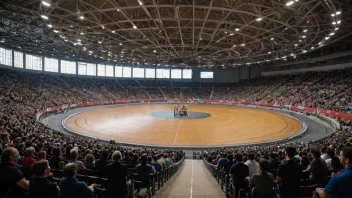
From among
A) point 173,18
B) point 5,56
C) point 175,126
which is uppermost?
point 5,56

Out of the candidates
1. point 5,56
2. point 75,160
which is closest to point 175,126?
point 75,160

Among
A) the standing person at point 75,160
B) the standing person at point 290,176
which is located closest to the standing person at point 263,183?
the standing person at point 290,176

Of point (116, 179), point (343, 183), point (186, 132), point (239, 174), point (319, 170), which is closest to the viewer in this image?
point (343, 183)

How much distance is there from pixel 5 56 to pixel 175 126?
39251mm

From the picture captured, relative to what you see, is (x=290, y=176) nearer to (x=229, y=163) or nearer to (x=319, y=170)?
(x=319, y=170)

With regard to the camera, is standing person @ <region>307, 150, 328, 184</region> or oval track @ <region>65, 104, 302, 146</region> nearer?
standing person @ <region>307, 150, 328, 184</region>

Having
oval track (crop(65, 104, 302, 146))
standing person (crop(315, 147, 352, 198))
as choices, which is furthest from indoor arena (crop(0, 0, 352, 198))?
oval track (crop(65, 104, 302, 146))

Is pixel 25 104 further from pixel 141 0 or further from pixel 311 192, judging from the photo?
pixel 311 192

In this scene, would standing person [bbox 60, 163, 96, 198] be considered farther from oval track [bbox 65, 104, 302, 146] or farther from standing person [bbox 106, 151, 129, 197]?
oval track [bbox 65, 104, 302, 146]

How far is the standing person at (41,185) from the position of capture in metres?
3.36

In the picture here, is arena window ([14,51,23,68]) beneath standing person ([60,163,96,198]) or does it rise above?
above

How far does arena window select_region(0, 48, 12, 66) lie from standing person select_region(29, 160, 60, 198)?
50.0m

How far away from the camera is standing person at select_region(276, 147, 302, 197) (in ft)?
13.8

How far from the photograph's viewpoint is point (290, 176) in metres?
4.23
